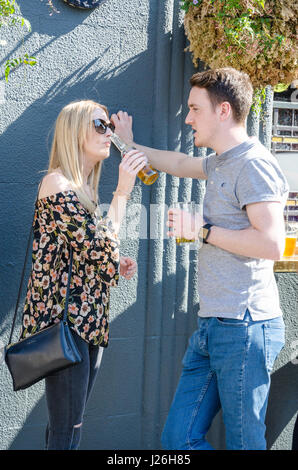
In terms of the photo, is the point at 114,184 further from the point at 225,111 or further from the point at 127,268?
the point at 225,111

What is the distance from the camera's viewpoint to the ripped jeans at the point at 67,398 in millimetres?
2299

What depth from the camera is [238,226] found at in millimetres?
2342

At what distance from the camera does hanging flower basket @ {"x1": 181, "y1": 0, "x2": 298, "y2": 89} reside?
2.69 metres

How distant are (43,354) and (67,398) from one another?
0.24m

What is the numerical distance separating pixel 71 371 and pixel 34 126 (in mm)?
1323

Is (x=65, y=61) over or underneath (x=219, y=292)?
over

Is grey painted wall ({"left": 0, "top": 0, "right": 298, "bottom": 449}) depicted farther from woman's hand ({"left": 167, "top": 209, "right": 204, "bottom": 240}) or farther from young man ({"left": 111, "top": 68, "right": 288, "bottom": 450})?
woman's hand ({"left": 167, "top": 209, "right": 204, "bottom": 240})

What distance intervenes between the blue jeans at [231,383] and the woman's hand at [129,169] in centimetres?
68

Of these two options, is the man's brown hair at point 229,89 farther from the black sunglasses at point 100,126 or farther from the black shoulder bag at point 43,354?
the black shoulder bag at point 43,354

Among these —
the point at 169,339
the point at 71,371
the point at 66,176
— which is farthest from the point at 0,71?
the point at 169,339

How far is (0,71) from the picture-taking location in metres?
2.83
